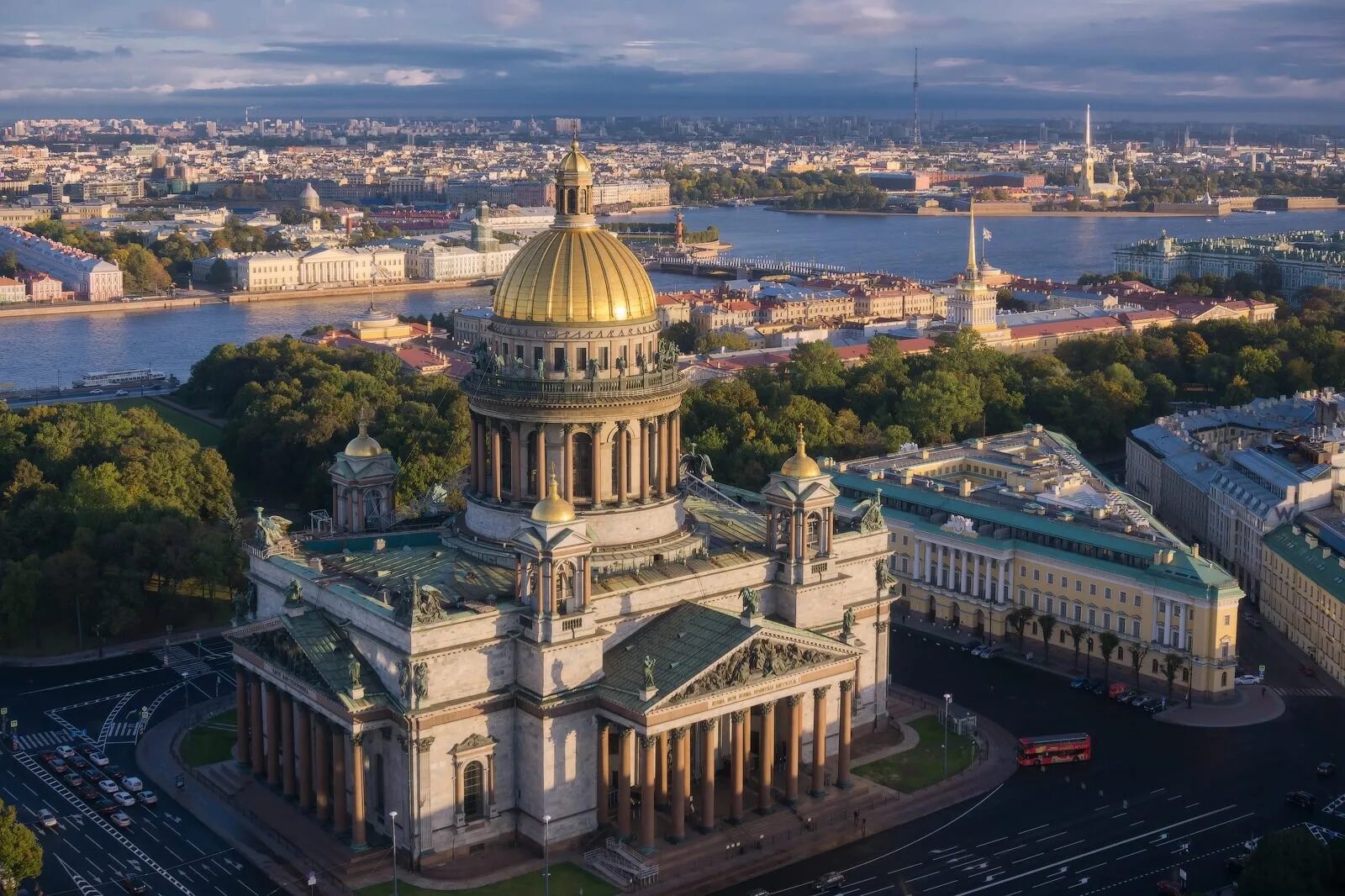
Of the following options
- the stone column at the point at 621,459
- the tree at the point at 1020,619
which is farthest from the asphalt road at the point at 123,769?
the tree at the point at 1020,619

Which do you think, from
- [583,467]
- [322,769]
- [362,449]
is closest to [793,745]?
[583,467]

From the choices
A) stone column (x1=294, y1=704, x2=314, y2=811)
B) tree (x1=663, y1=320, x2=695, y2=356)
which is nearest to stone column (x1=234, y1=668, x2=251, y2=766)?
stone column (x1=294, y1=704, x2=314, y2=811)

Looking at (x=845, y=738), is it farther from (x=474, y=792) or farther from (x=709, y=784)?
(x=474, y=792)

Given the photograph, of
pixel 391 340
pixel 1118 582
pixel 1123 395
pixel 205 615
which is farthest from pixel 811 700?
pixel 391 340

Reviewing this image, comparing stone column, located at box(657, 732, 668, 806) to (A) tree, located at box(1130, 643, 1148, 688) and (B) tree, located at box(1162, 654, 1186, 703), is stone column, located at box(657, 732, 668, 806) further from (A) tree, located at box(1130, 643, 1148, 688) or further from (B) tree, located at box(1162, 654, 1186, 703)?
(A) tree, located at box(1130, 643, 1148, 688)

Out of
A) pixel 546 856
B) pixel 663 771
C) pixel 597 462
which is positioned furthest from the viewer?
pixel 597 462

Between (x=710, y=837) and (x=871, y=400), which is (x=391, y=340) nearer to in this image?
(x=871, y=400)
